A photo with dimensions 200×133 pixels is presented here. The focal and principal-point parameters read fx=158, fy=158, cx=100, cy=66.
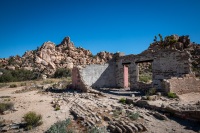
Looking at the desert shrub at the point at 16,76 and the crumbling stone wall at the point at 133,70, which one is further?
the desert shrub at the point at 16,76

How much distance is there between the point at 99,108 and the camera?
934cm

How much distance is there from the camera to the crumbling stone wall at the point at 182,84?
1098cm

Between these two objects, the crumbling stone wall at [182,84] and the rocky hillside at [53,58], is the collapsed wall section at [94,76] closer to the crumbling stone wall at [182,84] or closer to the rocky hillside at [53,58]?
the crumbling stone wall at [182,84]

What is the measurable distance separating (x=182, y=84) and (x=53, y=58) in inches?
1790

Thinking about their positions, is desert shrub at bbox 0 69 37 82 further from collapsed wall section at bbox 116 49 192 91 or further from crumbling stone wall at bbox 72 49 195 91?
collapsed wall section at bbox 116 49 192 91

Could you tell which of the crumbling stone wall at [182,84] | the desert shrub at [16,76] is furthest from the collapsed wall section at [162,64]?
the desert shrub at [16,76]

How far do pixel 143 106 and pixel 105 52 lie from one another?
47.9 m

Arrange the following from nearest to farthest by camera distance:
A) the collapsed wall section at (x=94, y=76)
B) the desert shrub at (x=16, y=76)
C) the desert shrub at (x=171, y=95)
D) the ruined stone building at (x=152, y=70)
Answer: the desert shrub at (x=171, y=95), the ruined stone building at (x=152, y=70), the collapsed wall section at (x=94, y=76), the desert shrub at (x=16, y=76)

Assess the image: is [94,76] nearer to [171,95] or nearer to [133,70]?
[133,70]

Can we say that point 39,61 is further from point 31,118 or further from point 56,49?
point 31,118

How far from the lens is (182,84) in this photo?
1132 cm

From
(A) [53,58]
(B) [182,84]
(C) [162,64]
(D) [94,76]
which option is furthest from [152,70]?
(A) [53,58]

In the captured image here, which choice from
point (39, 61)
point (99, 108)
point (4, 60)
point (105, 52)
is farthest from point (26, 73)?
point (99, 108)

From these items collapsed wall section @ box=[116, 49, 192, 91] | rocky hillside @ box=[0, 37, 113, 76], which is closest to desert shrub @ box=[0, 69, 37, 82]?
rocky hillside @ box=[0, 37, 113, 76]
